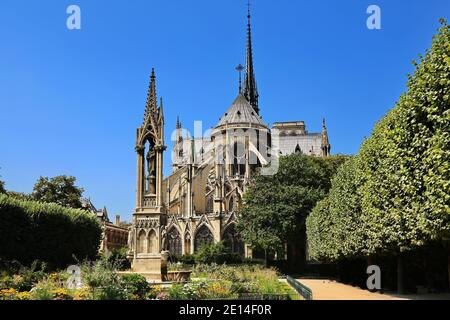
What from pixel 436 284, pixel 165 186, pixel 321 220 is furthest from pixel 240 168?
pixel 436 284

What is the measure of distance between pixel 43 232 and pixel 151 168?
1049cm

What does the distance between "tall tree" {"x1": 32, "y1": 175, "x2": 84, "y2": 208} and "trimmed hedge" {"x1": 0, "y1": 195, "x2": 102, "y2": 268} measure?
60.6ft

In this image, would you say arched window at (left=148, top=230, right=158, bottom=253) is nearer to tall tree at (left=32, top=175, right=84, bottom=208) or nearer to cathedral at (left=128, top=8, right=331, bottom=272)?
cathedral at (left=128, top=8, right=331, bottom=272)

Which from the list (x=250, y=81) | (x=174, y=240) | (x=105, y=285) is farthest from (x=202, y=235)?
(x=105, y=285)

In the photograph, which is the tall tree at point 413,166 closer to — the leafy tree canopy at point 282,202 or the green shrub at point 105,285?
the green shrub at point 105,285

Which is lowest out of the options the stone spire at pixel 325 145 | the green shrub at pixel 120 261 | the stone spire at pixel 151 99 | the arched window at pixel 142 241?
the green shrub at pixel 120 261

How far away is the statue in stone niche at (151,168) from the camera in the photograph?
75.5 ft

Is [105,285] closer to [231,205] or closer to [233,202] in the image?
[233,202]

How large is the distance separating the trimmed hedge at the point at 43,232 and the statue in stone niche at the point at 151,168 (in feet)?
18.4

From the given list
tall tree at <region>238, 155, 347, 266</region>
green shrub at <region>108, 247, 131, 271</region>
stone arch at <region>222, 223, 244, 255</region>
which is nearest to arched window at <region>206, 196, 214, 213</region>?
stone arch at <region>222, 223, 244, 255</region>

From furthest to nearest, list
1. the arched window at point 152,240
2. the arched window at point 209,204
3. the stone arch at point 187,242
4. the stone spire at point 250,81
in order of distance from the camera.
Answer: the stone spire at point 250,81, the arched window at point 209,204, the stone arch at point 187,242, the arched window at point 152,240

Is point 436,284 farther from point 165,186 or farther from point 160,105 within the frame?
point 165,186

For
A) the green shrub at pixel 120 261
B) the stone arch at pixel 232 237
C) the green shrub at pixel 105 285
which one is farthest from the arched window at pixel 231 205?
the green shrub at pixel 105 285

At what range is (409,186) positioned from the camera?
1603cm
